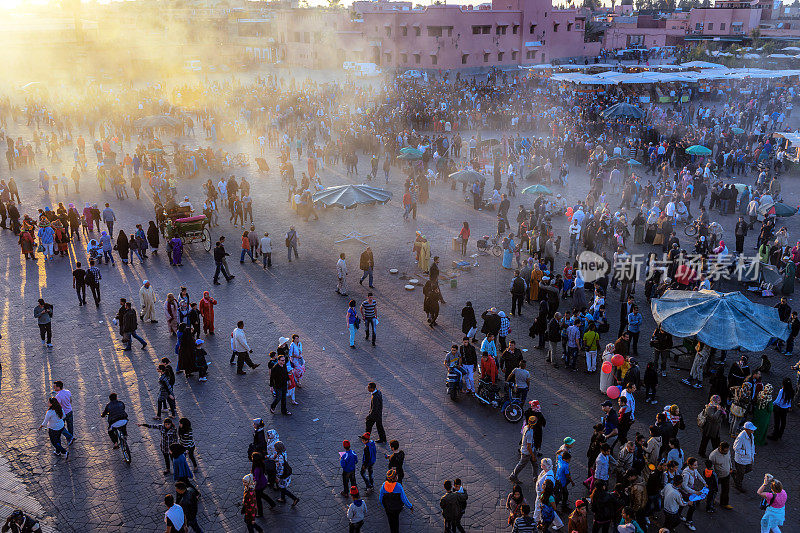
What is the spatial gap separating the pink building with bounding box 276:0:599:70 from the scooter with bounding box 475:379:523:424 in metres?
49.0

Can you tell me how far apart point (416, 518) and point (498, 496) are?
4.26ft

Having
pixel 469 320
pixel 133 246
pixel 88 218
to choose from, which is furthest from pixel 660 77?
pixel 88 218

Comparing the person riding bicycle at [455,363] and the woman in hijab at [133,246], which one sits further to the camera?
the woman in hijab at [133,246]

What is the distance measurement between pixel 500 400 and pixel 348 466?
3.52 metres

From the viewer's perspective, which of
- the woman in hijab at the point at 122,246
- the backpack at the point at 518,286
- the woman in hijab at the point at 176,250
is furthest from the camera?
the woman in hijab at the point at 122,246

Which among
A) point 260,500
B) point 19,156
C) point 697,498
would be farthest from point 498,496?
point 19,156

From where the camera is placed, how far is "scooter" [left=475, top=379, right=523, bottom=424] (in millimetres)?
10625

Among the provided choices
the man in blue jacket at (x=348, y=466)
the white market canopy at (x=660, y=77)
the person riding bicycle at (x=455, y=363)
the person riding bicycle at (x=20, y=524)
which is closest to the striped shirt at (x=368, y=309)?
the person riding bicycle at (x=455, y=363)

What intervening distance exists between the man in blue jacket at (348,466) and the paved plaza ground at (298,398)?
0.29m

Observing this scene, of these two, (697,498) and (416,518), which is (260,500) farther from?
(697,498)

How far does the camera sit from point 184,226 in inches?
726

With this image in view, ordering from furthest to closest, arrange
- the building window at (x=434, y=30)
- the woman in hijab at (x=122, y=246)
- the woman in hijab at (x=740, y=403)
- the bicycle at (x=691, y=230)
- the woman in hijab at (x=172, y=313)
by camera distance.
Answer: the building window at (x=434, y=30)
the bicycle at (x=691, y=230)
the woman in hijab at (x=122, y=246)
the woman in hijab at (x=172, y=313)
the woman in hijab at (x=740, y=403)

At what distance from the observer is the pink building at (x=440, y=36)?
55375 millimetres

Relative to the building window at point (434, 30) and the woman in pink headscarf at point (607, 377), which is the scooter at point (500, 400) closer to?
the woman in pink headscarf at point (607, 377)
